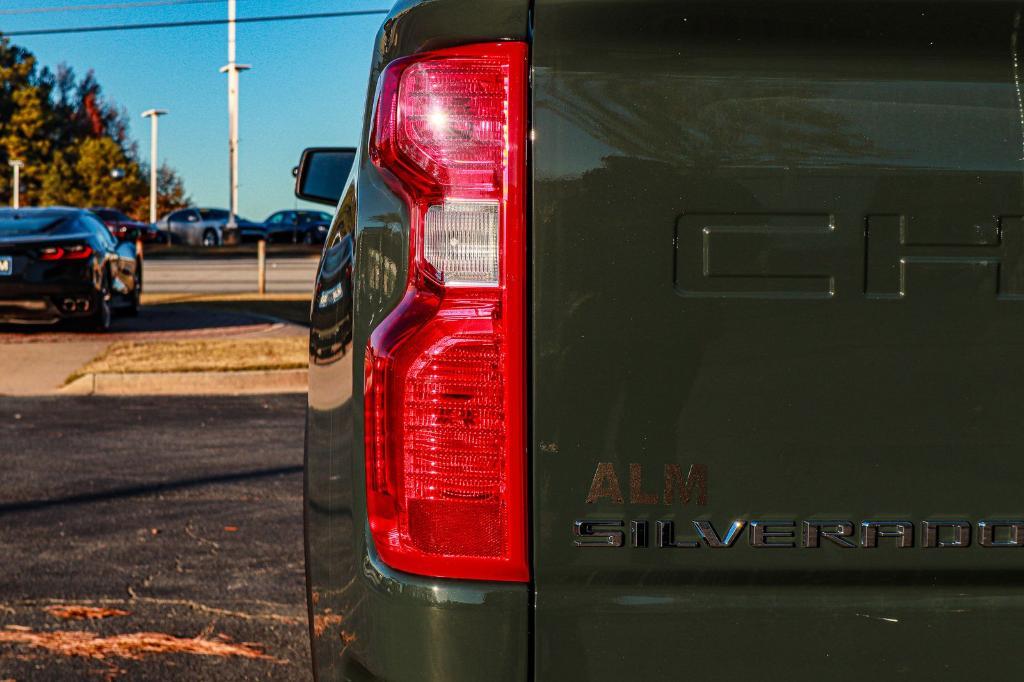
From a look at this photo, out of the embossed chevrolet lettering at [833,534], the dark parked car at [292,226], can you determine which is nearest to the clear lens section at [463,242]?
the embossed chevrolet lettering at [833,534]

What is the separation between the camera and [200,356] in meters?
11.9

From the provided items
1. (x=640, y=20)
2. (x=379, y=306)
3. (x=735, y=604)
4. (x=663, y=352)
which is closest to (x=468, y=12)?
(x=640, y=20)

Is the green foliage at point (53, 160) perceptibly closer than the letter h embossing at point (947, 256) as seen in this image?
No

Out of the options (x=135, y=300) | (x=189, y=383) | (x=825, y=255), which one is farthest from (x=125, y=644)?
(x=135, y=300)

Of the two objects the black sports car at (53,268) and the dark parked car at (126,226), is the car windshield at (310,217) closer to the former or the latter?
the dark parked car at (126,226)

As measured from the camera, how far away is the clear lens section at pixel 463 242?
65.1 inches

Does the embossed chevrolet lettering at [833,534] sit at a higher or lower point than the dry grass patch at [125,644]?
higher

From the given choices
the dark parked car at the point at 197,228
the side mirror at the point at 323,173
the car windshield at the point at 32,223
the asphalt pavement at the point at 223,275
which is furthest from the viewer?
the dark parked car at the point at 197,228

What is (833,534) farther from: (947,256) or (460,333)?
(460,333)

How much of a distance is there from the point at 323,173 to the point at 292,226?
50.0m

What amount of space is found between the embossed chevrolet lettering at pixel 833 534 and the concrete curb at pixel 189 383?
9281 mm

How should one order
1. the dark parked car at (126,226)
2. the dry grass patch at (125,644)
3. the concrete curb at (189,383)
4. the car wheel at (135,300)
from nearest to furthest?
the dry grass patch at (125,644) → the concrete curb at (189,383) → the car wheel at (135,300) → the dark parked car at (126,226)

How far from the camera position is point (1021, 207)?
5.40 feet

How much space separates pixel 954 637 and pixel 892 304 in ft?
1.45
